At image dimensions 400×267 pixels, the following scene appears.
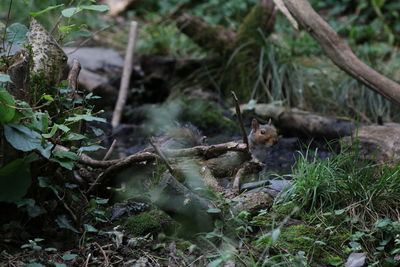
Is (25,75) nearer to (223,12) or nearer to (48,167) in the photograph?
(48,167)

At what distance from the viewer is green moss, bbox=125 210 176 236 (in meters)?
2.77

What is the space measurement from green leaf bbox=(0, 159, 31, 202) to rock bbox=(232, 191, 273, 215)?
1.10 meters

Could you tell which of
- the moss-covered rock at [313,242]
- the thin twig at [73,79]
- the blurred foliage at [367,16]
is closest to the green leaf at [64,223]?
the thin twig at [73,79]

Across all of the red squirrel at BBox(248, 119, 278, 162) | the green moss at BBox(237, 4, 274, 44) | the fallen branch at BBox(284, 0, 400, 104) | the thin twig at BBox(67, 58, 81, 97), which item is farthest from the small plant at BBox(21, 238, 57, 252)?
the green moss at BBox(237, 4, 274, 44)

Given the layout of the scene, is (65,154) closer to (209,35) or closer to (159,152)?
(159,152)

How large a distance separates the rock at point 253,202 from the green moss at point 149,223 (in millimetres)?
368

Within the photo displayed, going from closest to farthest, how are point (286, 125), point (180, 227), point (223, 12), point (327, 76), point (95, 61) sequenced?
1. point (180, 227)
2. point (286, 125)
3. point (327, 76)
4. point (95, 61)
5. point (223, 12)

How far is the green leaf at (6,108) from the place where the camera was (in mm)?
2152

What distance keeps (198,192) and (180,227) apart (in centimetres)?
21

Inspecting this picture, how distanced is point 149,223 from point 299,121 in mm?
2858

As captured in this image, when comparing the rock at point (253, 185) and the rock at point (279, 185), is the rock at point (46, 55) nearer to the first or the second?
the rock at point (253, 185)

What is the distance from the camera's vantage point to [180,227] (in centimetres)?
276

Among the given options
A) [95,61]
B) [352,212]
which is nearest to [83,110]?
[352,212]

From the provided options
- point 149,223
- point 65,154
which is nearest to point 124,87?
point 149,223
